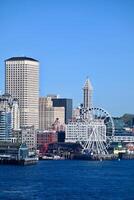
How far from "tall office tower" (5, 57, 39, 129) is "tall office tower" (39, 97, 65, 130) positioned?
91.2 inches

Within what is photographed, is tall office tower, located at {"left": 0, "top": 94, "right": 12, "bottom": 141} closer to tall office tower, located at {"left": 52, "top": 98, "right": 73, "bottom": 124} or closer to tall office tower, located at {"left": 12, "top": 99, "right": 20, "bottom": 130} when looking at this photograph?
tall office tower, located at {"left": 12, "top": 99, "right": 20, "bottom": 130}

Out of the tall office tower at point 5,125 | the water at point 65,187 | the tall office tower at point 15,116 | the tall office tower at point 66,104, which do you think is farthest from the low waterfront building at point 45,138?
the water at point 65,187

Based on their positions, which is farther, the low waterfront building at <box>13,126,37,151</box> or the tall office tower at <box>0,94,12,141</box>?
the low waterfront building at <box>13,126,37,151</box>

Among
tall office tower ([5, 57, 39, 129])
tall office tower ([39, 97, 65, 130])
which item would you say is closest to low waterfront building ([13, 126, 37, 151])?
tall office tower ([5, 57, 39, 129])

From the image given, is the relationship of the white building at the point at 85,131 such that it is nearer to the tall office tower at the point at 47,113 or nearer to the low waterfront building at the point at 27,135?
the low waterfront building at the point at 27,135

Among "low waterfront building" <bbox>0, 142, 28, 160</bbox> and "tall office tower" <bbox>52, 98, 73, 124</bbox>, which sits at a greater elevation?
"tall office tower" <bbox>52, 98, 73, 124</bbox>

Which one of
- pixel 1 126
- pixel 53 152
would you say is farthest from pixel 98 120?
pixel 1 126

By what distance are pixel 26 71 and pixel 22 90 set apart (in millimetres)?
3802

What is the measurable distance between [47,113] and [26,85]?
24.2ft

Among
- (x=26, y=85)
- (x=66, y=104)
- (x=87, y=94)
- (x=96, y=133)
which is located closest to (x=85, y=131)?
(x=96, y=133)

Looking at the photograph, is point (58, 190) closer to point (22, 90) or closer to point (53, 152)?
point (53, 152)

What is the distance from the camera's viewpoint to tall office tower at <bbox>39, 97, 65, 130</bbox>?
151875 mm

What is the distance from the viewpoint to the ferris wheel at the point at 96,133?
385ft

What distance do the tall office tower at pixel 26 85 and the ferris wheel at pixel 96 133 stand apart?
22614mm
